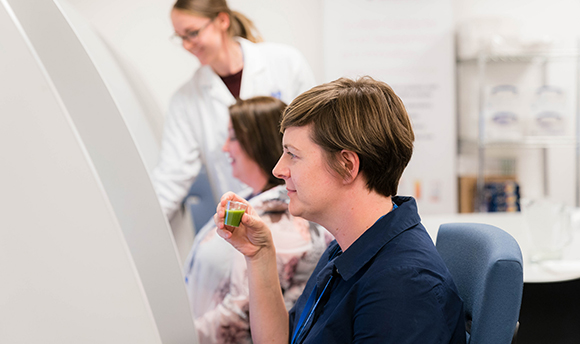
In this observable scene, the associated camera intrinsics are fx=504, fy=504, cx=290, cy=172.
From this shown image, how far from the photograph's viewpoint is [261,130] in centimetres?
161

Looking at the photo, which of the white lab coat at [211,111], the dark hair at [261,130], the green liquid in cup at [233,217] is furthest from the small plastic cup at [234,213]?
the white lab coat at [211,111]

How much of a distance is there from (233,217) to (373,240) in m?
0.29

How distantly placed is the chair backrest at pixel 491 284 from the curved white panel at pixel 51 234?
512 millimetres

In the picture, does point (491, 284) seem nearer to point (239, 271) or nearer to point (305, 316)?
point (305, 316)

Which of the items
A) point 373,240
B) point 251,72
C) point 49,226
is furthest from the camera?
point 251,72

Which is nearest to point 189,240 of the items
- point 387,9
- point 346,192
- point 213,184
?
point 213,184

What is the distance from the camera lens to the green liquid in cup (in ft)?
3.29

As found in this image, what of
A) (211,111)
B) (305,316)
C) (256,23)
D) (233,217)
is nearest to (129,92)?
(211,111)

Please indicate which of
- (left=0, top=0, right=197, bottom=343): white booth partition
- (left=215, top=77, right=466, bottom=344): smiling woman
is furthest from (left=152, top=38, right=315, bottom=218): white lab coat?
(left=0, top=0, right=197, bottom=343): white booth partition

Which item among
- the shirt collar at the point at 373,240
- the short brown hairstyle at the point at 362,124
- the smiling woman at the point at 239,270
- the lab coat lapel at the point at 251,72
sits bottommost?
the smiling woman at the point at 239,270

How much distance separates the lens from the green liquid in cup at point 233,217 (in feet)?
3.29

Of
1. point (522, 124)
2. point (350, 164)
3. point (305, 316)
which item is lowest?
point (522, 124)

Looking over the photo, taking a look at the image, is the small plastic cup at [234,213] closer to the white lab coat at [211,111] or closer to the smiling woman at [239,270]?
the smiling woman at [239,270]

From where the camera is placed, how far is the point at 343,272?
34.2 inches
